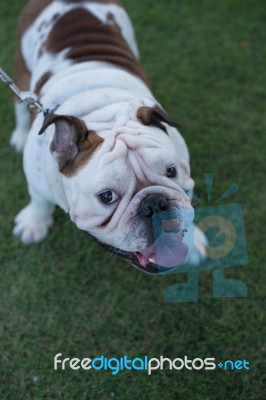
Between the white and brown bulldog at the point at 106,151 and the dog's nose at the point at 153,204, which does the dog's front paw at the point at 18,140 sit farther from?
the dog's nose at the point at 153,204

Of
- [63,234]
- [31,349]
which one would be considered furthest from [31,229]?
[31,349]

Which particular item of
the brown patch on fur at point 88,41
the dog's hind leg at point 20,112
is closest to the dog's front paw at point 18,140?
the dog's hind leg at point 20,112

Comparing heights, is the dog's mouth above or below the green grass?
above

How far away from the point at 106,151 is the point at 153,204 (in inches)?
13.3

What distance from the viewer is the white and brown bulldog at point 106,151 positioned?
7.90ft

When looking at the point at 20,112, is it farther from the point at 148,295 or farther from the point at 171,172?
the point at 171,172

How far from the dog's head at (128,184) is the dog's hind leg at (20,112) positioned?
4.55 ft

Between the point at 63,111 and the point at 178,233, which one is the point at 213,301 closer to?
the point at 178,233

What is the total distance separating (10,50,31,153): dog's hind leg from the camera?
3805 millimetres

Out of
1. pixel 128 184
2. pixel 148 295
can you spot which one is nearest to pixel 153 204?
pixel 128 184

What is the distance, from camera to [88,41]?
3.33m

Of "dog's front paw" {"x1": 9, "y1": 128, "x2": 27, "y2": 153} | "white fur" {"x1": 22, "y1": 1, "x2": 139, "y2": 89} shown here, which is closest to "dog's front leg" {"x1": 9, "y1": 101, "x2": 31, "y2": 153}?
"dog's front paw" {"x1": 9, "y1": 128, "x2": 27, "y2": 153}

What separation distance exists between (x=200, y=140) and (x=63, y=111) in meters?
1.74
